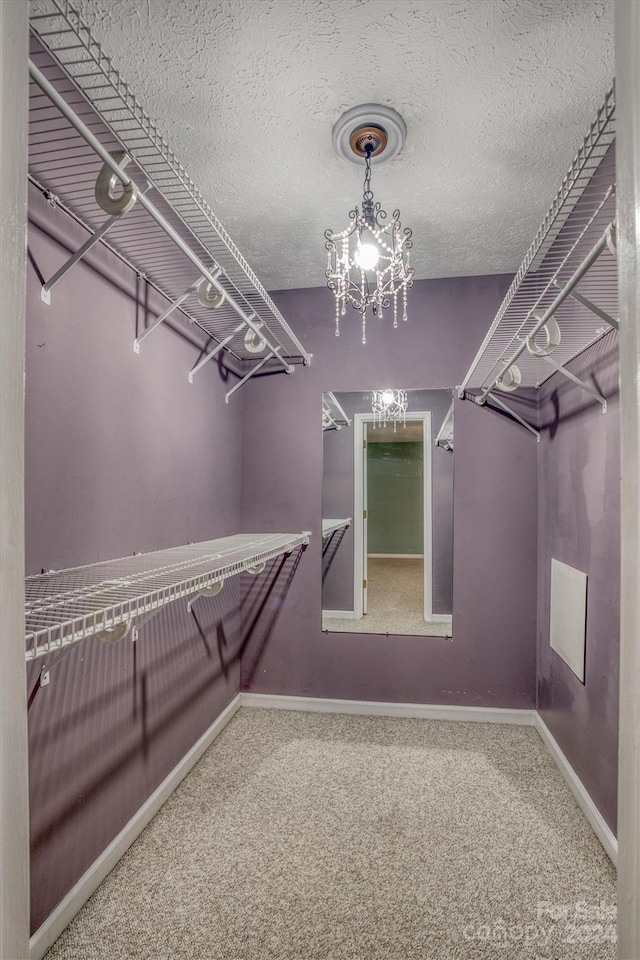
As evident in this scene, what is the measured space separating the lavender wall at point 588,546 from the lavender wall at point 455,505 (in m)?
0.17

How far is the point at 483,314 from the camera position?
270cm

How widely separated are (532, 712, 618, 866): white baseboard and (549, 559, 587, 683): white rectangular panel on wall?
403mm

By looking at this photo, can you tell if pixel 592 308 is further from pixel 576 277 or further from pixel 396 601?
pixel 396 601

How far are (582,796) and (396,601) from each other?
116 centimetres

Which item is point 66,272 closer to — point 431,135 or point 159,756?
point 431,135

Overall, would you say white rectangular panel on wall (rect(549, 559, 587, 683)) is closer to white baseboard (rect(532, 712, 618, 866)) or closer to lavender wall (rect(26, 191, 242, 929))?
white baseboard (rect(532, 712, 618, 866))

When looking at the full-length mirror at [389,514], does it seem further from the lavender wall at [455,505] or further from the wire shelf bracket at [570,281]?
the wire shelf bracket at [570,281]

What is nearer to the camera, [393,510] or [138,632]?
[138,632]

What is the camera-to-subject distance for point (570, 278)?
1487 mm

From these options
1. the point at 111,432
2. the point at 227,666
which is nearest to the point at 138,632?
the point at 111,432

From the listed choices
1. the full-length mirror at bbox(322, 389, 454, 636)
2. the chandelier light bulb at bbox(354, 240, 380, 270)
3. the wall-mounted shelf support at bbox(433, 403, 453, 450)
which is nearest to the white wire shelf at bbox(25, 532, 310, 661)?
the full-length mirror at bbox(322, 389, 454, 636)

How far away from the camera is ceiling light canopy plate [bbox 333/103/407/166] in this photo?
1.47m

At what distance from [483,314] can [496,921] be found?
2530mm

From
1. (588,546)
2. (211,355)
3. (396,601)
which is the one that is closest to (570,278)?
(588,546)
